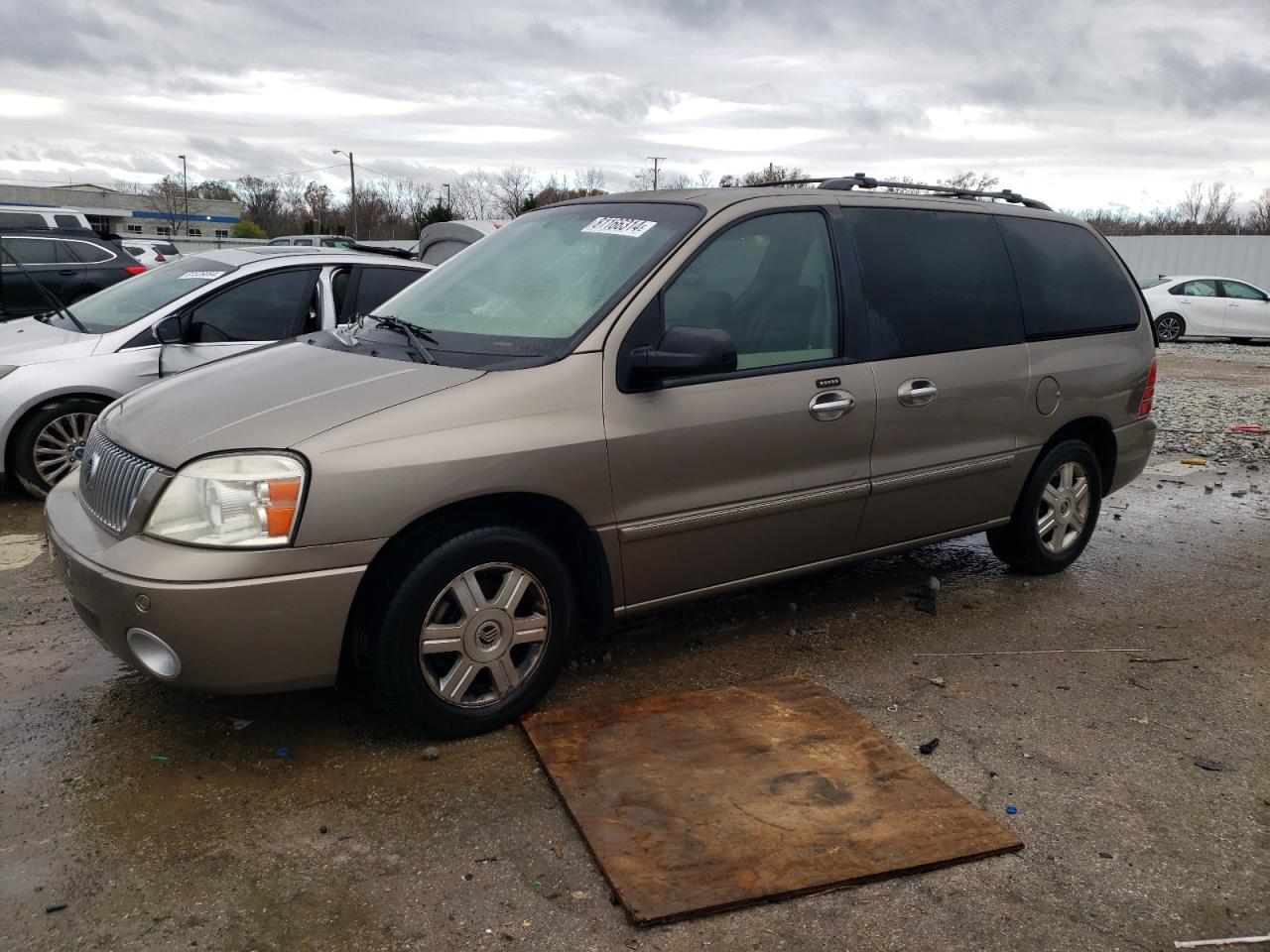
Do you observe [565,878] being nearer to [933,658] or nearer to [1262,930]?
[1262,930]

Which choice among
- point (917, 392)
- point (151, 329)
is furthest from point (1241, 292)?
point (151, 329)

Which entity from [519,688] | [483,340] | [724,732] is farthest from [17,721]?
[724,732]

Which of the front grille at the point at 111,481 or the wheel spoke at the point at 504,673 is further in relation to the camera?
the wheel spoke at the point at 504,673

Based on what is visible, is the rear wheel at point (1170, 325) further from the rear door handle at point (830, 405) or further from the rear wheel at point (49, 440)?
the rear wheel at point (49, 440)

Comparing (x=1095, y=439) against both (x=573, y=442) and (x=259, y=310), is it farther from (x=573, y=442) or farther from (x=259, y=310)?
(x=259, y=310)

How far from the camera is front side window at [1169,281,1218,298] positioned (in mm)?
21578

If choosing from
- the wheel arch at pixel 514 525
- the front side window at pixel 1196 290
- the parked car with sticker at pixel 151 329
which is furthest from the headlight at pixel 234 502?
the front side window at pixel 1196 290

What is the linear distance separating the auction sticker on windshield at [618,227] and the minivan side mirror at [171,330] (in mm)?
3511

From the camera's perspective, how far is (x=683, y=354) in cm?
365

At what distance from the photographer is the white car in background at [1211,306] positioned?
70.5 ft

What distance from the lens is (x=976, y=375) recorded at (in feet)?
15.7

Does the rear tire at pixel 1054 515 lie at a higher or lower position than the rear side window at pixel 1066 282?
lower

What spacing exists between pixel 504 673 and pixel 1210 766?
242 centimetres

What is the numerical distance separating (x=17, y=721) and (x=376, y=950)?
1.91m
